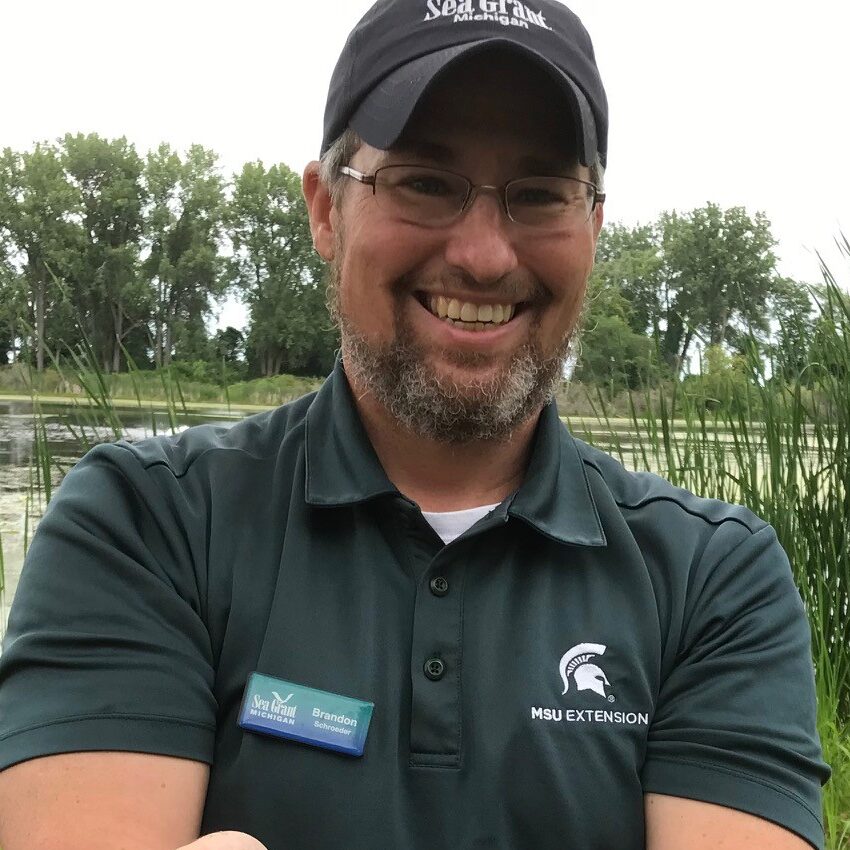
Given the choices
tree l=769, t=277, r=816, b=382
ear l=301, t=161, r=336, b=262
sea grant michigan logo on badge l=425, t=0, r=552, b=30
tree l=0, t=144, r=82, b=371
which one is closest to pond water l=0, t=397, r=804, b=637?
tree l=769, t=277, r=816, b=382

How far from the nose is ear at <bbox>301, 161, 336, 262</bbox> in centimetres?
29

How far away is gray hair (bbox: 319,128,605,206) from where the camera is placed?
5.24 feet

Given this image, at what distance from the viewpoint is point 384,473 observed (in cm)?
142

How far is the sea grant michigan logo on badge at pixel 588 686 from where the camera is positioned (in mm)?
1259

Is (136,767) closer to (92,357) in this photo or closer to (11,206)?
(92,357)

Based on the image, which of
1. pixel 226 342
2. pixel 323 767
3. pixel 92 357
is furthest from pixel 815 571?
pixel 323 767

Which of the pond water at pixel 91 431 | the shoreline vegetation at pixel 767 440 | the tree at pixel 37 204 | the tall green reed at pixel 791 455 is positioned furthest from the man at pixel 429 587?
the tree at pixel 37 204

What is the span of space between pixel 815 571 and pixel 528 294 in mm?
2485

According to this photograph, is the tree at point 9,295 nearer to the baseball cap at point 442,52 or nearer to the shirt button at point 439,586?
the baseball cap at point 442,52

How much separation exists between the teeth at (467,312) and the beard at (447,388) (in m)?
0.05

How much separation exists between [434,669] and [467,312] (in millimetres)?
573

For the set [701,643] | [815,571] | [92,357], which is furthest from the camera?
[815,571]

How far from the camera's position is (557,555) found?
1.38m

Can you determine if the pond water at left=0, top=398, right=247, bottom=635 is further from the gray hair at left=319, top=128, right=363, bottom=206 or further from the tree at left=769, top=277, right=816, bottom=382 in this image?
the tree at left=769, top=277, right=816, bottom=382
